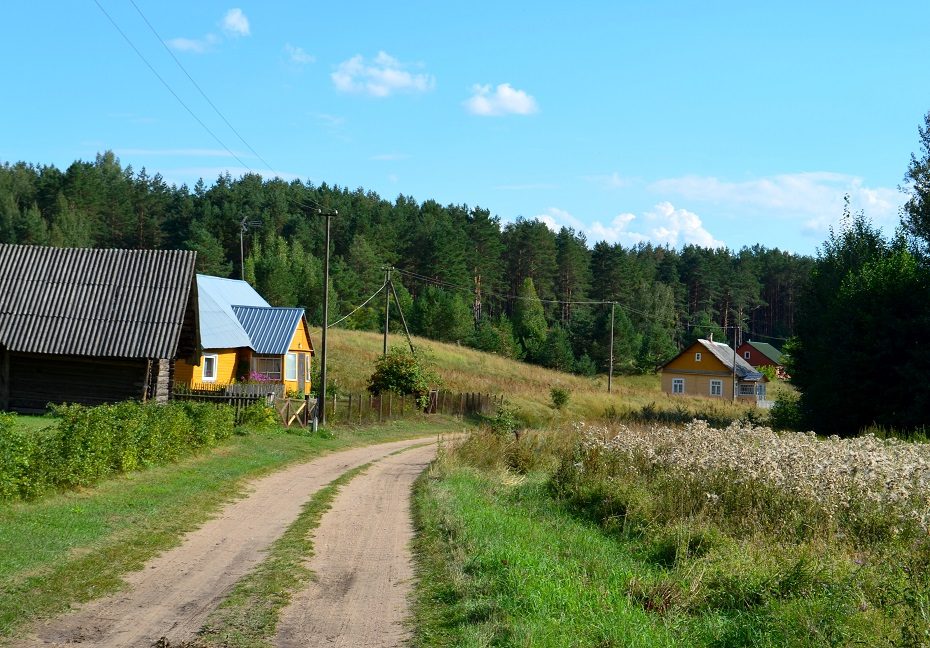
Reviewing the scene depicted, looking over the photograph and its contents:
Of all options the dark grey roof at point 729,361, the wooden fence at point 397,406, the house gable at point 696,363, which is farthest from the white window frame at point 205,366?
the dark grey roof at point 729,361

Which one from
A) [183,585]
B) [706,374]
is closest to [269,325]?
[183,585]

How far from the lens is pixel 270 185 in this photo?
407 feet

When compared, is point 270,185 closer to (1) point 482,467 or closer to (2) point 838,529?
(1) point 482,467

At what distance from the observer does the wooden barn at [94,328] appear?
99.6 ft

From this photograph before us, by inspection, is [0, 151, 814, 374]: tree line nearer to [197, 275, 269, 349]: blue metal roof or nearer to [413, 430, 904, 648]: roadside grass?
[197, 275, 269, 349]: blue metal roof

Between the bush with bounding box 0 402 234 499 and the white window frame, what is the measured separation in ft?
54.5

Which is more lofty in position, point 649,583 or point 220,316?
point 220,316

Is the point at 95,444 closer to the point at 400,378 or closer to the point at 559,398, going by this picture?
the point at 400,378

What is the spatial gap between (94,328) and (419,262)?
229ft

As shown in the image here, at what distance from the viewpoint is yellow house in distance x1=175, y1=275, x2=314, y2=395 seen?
128ft

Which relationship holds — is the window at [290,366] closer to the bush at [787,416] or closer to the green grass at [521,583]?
the bush at [787,416]

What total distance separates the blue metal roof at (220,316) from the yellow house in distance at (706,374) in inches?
1859

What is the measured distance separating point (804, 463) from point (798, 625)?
5.94 metres

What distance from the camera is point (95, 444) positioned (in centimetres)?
1549
